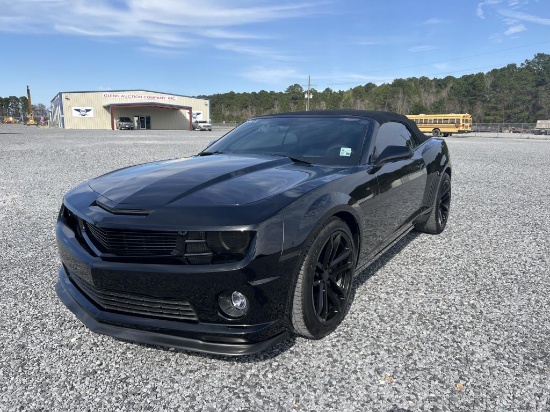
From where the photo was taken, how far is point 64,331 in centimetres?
250

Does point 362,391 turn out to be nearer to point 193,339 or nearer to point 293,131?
point 193,339

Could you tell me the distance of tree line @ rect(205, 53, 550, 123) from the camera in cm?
7144

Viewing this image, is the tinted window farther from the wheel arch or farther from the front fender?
the front fender

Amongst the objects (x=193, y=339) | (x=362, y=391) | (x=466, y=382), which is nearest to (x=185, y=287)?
(x=193, y=339)

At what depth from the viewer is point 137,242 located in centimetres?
199

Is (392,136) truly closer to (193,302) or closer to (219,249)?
(219,249)

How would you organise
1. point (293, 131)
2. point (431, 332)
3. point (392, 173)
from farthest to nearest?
point (293, 131) < point (392, 173) < point (431, 332)

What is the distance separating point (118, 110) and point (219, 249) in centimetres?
5531

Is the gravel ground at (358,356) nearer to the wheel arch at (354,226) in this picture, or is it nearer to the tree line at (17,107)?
the wheel arch at (354,226)

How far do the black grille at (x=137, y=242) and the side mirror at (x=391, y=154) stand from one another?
1774mm

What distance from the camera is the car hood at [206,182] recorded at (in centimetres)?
212

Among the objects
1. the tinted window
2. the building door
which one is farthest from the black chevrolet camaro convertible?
the building door

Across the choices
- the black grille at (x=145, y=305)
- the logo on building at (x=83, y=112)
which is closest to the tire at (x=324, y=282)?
A: the black grille at (x=145, y=305)

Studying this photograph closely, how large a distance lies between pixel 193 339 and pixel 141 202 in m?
0.75
